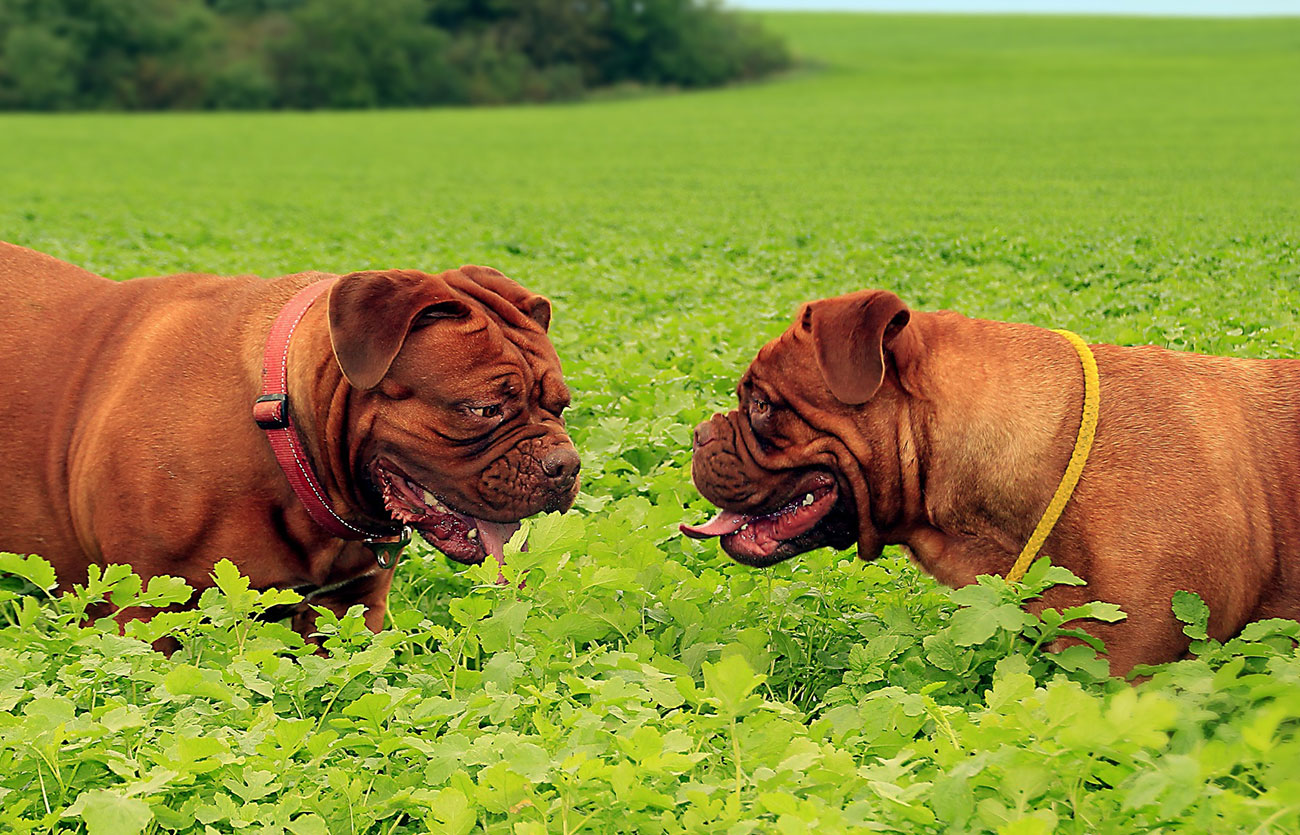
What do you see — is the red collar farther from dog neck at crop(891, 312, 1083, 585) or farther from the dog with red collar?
dog neck at crop(891, 312, 1083, 585)

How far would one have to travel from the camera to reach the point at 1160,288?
11.4 m

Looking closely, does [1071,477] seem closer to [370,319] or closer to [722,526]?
[722,526]

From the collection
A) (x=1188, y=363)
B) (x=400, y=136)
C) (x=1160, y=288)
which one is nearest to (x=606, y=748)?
(x=1188, y=363)

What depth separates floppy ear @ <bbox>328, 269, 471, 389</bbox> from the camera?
4508 millimetres

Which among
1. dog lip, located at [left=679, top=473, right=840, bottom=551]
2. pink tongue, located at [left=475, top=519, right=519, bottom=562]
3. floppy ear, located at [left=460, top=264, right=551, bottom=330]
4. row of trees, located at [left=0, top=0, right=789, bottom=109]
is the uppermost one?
floppy ear, located at [left=460, top=264, right=551, bottom=330]

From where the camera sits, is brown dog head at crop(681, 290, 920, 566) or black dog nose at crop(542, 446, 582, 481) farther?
black dog nose at crop(542, 446, 582, 481)

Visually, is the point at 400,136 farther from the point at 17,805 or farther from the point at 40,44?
the point at 17,805

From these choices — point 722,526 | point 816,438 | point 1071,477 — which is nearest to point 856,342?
point 816,438

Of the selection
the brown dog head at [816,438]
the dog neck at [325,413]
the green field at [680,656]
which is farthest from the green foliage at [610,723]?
the dog neck at [325,413]

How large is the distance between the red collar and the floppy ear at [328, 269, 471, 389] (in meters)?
0.24

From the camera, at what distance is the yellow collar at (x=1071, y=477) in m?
4.16

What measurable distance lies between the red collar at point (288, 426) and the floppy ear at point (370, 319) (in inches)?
9.3

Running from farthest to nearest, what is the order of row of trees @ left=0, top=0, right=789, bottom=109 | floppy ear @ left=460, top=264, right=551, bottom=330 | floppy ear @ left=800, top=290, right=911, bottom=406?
row of trees @ left=0, top=0, right=789, bottom=109
floppy ear @ left=460, top=264, right=551, bottom=330
floppy ear @ left=800, top=290, right=911, bottom=406

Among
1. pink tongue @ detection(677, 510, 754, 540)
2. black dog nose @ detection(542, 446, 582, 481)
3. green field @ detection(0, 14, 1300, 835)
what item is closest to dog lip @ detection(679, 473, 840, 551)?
pink tongue @ detection(677, 510, 754, 540)
